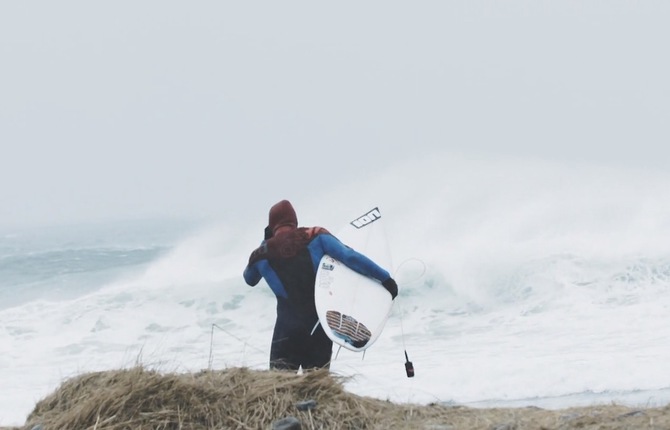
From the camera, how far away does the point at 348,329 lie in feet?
17.1

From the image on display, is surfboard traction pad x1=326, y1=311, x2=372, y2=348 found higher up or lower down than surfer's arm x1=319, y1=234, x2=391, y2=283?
lower down

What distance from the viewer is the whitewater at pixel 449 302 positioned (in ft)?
28.6

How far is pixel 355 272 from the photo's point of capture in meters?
5.24

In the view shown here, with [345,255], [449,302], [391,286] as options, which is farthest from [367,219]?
[449,302]

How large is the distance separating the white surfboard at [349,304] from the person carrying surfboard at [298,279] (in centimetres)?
7

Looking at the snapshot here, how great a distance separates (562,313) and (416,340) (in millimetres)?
2656

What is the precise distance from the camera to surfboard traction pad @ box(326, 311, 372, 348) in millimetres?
5102

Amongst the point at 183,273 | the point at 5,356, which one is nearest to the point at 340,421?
the point at 5,356

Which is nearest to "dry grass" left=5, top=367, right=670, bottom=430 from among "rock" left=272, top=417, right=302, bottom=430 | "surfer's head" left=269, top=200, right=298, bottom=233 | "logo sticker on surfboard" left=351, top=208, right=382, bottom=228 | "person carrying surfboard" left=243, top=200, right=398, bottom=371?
"rock" left=272, top=417, right=302, bottom=430

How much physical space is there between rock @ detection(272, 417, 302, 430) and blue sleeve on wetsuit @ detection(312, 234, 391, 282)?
1.21 metres

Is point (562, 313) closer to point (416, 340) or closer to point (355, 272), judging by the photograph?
point (416, 340)

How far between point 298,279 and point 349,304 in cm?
34

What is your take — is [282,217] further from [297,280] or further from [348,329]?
[348,329]

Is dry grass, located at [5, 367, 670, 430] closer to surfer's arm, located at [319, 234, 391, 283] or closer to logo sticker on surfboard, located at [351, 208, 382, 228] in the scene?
surfer's arm, located at [319, 234, 391, 283]
